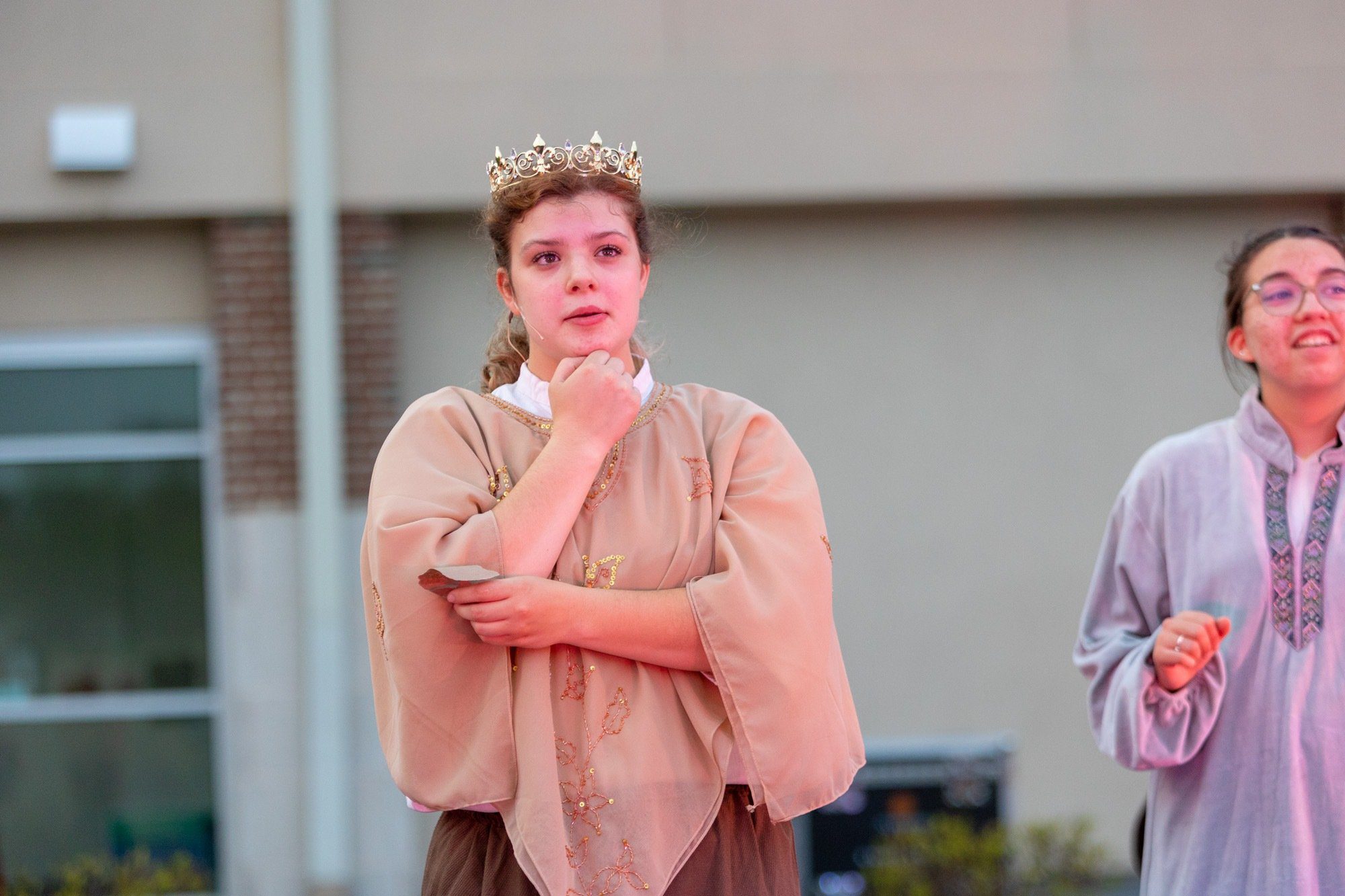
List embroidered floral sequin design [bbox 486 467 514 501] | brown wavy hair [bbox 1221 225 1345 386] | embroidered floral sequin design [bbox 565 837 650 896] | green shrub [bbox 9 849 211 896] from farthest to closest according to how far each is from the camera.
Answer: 1. green shrub [bbox 9 849 211 896]
2. brown wavy hair [bbox 1221 225 1345 386]
3. embroidered floral sequin design [bbox 486 467 514 501]
4. embroidered floral sequin design [bbox 565 837 650 896]

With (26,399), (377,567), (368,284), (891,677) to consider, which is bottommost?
(891,677)

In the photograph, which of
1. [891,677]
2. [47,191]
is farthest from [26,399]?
[891,677]

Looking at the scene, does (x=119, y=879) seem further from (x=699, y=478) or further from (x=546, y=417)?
(x=699, y=478)

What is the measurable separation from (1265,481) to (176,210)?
4230 mm

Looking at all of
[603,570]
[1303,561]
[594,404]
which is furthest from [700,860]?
[1303,561]

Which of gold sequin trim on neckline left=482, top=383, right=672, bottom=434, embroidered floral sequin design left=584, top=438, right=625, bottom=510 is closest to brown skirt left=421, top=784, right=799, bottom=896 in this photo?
embroidered floral sequin design left=584, top=438, right=625, bottom=510

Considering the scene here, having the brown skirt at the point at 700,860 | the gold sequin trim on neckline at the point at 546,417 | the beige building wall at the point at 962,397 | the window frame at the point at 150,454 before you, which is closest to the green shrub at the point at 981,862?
the beige building wall at the point at 962,397

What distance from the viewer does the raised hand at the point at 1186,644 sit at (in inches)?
90.0

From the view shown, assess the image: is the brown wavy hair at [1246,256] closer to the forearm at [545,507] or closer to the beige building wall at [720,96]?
the forearm at [545,507]

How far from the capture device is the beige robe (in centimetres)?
181

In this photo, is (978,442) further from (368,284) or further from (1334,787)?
(1334,787)

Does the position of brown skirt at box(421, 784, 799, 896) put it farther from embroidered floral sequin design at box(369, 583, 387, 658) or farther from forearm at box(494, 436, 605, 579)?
forearm at box(494, 436, 605, 579)

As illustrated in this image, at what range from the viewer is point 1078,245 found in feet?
18.8

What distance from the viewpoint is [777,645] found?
1828mm
